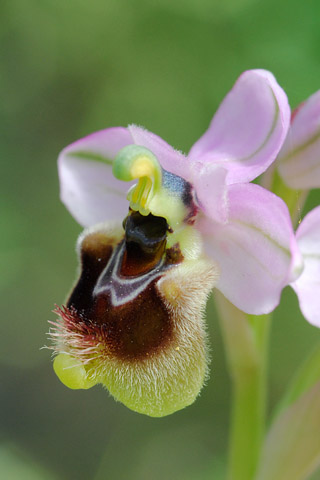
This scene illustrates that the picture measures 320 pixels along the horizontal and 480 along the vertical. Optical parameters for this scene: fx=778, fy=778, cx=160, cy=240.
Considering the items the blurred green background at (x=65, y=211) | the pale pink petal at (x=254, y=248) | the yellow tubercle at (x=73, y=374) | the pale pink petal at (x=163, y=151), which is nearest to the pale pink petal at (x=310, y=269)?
the pale pink petal at (x=254, y=248)

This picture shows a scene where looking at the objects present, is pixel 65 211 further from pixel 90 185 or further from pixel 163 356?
pixel 163 356

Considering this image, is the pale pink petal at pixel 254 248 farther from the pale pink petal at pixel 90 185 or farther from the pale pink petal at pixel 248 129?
the pale pink petal at pixel 90 185

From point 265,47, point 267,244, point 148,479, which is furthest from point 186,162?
point 148,479

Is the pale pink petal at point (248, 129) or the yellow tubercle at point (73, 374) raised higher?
the pale pink petal at point (248, 129)

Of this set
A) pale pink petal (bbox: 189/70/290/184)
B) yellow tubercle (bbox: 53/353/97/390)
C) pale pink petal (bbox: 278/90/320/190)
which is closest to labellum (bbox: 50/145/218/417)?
yellow tubercle (bbox: 53/353/97/390)

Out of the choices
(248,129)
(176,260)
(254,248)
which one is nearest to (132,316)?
(176,260)

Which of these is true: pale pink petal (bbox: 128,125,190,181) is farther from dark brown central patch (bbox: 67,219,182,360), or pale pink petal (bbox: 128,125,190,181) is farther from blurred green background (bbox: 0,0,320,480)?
blurred green background (bbox: 0,0,320,480)
